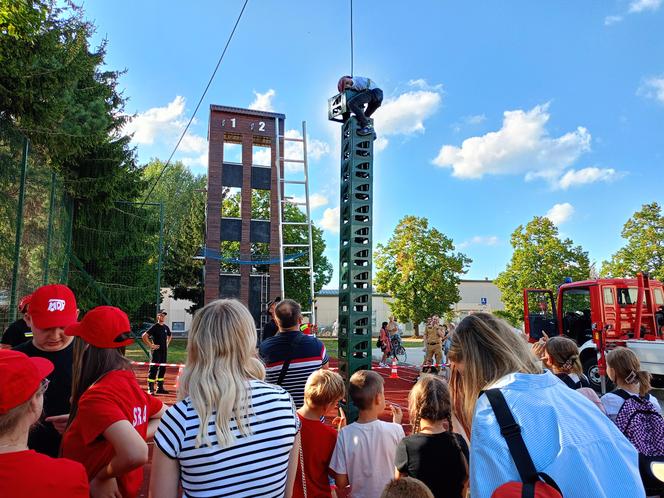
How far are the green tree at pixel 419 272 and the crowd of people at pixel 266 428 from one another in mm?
39149

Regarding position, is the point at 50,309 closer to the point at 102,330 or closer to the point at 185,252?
the point at 102,330

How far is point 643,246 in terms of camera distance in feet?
101

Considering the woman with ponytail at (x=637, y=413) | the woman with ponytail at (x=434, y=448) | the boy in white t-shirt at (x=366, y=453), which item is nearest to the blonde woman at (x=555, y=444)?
the woman with ponytail at (x=434, y=448)

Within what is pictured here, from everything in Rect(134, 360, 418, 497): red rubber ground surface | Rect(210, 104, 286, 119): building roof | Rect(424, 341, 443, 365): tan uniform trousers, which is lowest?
Rect(134, 360, 418, 497): red rubber ground surface

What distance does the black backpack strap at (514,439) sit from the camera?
1.23 meters

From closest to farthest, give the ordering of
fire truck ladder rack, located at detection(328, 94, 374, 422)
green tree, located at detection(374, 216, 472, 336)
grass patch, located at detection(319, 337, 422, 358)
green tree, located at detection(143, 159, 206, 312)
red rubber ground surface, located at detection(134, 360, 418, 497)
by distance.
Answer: fire truck ladder rack, located at detection(328, 94, 374, 422)
red rubber ground surface, located at detection(134, 360, 418, 497)
grass patch, located at detection(319, 337, 422, 358)
green tree, located at detection(143, 159, 206, 312)
green tree, located at detection(374, 216, 472, 336)

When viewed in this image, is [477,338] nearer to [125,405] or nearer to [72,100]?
[125,405]

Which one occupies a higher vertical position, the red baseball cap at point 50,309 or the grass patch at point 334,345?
the red baseball cap at point 50,309

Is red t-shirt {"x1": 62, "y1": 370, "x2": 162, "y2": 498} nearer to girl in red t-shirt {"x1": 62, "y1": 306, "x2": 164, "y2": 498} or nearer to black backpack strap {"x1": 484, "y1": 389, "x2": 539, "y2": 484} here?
girl in red t-shirt {"x1": 62, "y1": 306, "x2": 164, "y2": 498}

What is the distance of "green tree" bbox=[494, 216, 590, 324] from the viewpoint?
118 ft

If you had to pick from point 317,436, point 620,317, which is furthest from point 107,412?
point 620,317

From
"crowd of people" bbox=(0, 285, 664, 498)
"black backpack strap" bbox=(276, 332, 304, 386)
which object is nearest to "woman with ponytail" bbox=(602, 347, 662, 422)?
"crowd of people" bbox=(0, 285, 664, 498)

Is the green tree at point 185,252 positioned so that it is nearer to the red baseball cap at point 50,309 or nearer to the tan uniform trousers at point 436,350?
the tan uniform trousers at point 436,350

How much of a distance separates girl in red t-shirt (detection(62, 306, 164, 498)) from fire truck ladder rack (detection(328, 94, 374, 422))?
4108 millimetres
